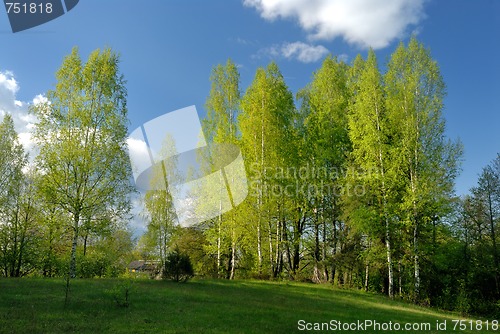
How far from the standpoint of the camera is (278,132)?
957 inches

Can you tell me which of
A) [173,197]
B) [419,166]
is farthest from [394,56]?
[173,197]

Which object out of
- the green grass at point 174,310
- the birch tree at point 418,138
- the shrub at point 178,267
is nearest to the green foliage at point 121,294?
the green grass at point 174,310

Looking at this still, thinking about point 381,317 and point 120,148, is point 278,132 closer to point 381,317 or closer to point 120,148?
point 120,148

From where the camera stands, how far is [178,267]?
19.4m

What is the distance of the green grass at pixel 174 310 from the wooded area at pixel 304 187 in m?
4.93

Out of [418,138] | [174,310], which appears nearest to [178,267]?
[174,310]

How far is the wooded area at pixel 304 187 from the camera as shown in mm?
20844

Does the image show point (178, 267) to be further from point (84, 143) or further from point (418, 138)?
point (418, 138)

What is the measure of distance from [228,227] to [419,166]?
1243cm

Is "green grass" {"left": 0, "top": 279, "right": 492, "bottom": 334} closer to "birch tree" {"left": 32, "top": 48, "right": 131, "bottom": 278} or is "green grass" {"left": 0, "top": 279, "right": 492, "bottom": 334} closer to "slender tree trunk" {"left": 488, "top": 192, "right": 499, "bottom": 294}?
"birch tree" {"left": 32, "top": 48, "right": 131, "bottom": 278}

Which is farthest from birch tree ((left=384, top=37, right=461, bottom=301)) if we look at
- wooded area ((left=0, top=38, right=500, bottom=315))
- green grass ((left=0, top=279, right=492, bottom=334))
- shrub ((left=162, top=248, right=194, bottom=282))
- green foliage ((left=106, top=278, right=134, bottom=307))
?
green foliage ((left=106, top=278, right=134, bottom=307))

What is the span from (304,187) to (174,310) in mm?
15751

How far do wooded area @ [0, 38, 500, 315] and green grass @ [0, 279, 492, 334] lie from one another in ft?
16.2

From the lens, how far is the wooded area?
20.8 meters
